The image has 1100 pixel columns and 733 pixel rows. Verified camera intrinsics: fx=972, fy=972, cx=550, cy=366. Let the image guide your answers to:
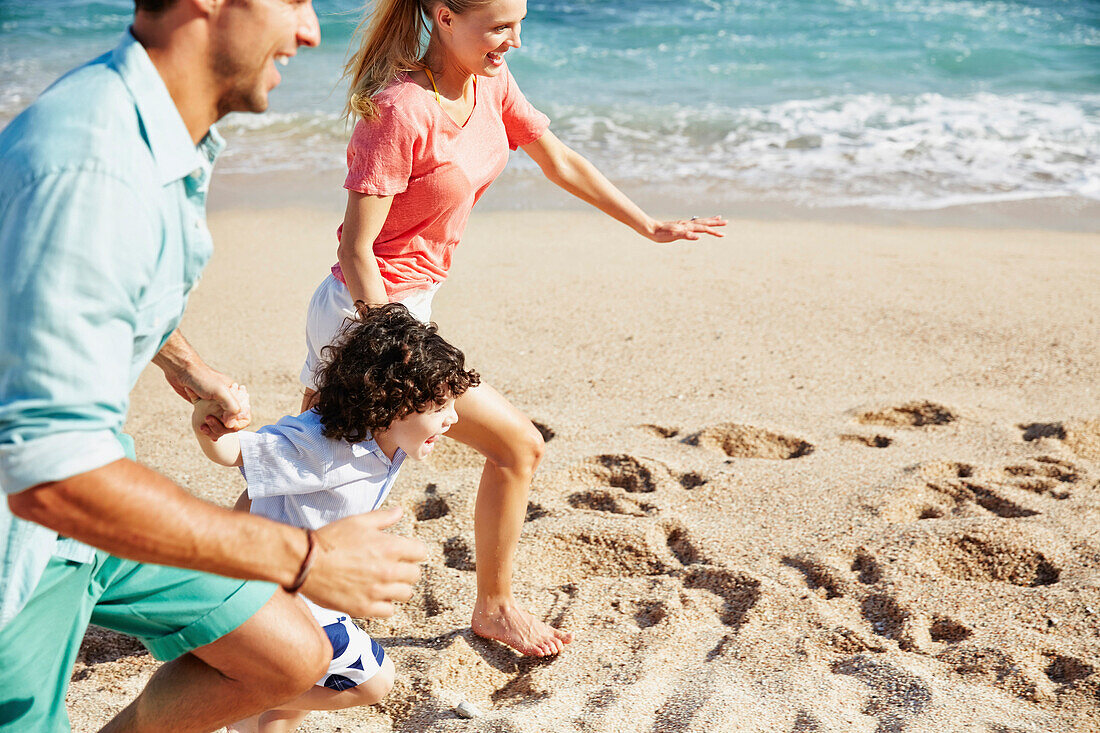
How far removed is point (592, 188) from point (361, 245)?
3.38ft

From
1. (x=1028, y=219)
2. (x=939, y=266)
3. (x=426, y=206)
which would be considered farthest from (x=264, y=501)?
(x=1028, y=219)

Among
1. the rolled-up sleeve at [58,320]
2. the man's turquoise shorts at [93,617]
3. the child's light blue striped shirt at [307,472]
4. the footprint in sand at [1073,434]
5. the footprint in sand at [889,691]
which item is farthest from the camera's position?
the footprint in sand at [1073,434]

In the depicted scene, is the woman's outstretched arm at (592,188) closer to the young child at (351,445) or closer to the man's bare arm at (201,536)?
the young child at (351,445)

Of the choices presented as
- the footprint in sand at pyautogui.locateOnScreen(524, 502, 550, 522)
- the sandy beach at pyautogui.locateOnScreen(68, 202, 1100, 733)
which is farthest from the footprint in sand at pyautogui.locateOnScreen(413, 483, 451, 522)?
the footprint in sand at pyautogui.locateOnScreen(524, 502, 550, 522)

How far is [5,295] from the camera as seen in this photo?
1.24 metres

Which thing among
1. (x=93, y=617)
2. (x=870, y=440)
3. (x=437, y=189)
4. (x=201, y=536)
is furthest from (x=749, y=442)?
(x=201, y=536)

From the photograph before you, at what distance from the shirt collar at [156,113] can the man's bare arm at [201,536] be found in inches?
17.4

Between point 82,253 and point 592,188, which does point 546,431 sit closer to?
point 592,188

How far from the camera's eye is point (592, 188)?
3.28 metres

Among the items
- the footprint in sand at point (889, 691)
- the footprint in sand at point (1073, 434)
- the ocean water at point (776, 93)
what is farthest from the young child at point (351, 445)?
the ocean water at point (776, 93)

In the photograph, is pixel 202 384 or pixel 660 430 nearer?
pixel 202 384

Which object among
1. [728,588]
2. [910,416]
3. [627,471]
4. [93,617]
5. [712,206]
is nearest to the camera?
[93,617]

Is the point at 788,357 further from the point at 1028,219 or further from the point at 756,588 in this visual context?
the point at 1028,219

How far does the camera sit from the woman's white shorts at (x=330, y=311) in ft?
8.63
